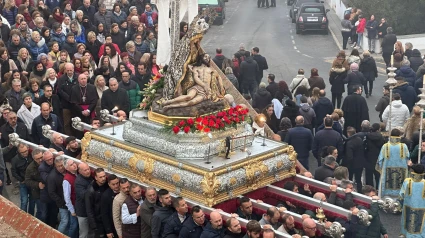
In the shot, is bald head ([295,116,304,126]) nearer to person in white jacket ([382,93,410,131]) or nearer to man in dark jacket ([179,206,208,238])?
person in white jacket ([382,93,410,131])

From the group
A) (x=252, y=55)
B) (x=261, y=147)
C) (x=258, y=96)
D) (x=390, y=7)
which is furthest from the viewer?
(x=390, y=7)

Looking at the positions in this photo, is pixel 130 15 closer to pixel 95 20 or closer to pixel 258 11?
pixel 95 20

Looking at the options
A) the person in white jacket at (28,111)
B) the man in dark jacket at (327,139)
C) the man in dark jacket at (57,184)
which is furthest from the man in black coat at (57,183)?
the man in dark jacket at (327,139)

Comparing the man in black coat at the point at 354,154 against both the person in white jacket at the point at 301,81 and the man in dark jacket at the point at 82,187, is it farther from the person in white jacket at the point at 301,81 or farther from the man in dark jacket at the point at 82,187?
the man in dark jacket at the point at 82,187

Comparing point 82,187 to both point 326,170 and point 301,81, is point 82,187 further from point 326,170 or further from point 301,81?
point 301,81

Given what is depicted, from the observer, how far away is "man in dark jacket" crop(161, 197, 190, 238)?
14.7m

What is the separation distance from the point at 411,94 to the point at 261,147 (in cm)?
845

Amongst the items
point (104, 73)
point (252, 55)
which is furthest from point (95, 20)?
point (104, 73)

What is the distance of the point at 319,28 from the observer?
133 ft

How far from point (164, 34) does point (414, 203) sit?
5308 mm

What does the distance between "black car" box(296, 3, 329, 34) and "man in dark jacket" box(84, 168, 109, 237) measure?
25.6m

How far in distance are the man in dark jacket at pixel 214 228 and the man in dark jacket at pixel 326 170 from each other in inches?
123

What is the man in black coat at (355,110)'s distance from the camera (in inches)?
872

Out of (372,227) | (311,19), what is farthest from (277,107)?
(311,19)
